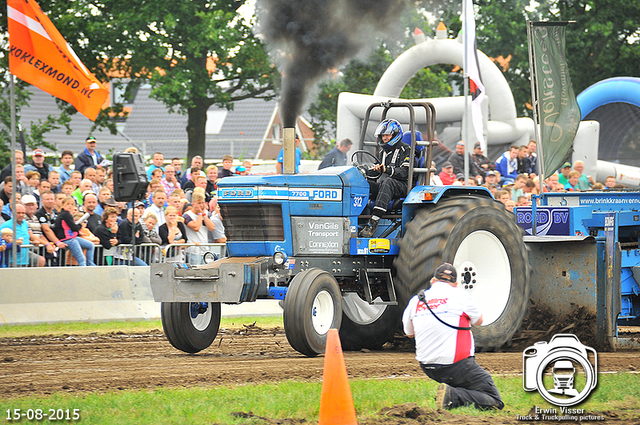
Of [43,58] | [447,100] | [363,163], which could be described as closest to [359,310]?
[363,163]

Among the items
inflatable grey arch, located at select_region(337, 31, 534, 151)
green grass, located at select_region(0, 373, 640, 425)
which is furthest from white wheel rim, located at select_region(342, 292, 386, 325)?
inflatable grey arch, located at select_region(337, 31, 534, 151)

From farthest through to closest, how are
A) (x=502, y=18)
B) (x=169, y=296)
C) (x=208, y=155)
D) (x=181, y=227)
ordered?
1. (x=208, y=155)
2. (x=502, y=18)
3. (x=181, y=227)
4. (x=169, y=296)

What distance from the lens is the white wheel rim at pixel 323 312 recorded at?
8.51 meters

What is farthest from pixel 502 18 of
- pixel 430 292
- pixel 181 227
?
pixel 430 292

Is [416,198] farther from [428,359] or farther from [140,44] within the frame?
[140,44]

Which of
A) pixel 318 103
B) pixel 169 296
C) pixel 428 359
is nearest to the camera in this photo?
pixel 428 359

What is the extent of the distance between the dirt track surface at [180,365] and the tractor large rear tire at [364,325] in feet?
0.68

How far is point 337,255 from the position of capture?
920 centimetres

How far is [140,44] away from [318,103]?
6888 millimetres

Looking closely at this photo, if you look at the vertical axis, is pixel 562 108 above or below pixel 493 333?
above

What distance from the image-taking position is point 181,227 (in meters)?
14.1

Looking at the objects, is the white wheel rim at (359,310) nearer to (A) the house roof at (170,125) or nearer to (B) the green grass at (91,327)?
(B) the green grass at (91,327)

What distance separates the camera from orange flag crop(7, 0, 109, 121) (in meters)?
13.6

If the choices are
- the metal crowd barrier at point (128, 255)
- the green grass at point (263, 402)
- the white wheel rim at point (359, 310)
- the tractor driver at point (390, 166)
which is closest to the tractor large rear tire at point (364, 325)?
the white wheel rim at point (359, 310)
